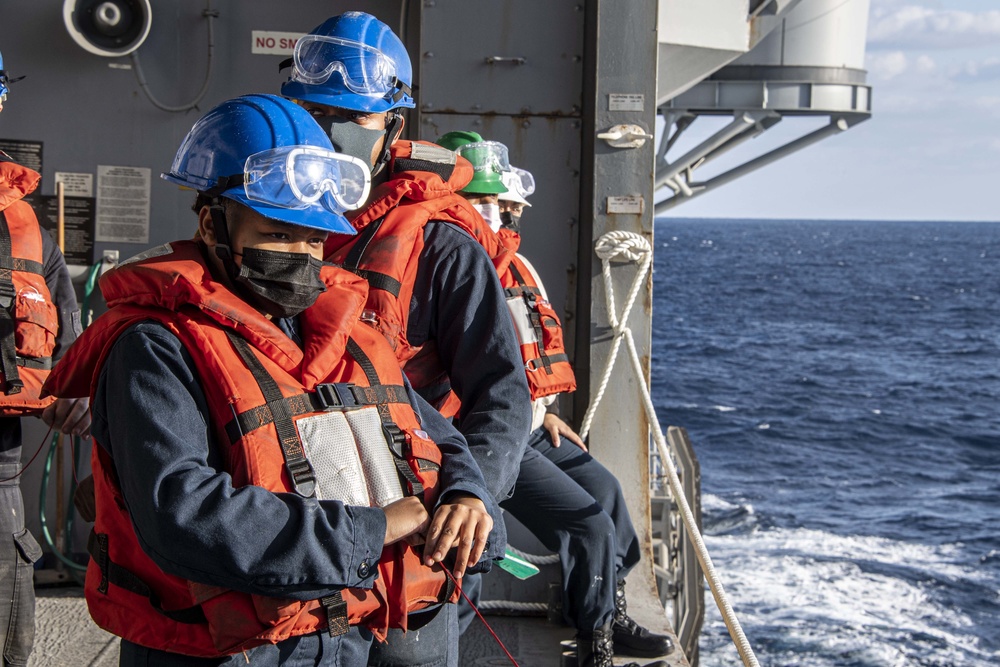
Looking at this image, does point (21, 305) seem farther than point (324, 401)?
Yes

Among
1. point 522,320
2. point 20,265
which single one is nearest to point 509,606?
point 522,320

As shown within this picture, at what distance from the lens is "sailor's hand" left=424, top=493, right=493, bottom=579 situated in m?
2.13

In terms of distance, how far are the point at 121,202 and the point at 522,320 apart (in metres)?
2.61

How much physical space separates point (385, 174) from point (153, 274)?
115 centimetres

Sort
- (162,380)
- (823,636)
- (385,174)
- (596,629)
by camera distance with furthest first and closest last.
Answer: (823,636), (596,629), (385,174), (162,380)

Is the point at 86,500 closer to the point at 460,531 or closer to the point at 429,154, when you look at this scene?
the point at 460,531

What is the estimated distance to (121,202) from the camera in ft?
18.1

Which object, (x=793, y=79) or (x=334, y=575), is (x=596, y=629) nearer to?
(x=334, y=575)

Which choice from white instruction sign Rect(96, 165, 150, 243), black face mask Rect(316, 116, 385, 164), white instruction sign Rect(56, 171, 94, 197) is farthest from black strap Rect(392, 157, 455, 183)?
white instruction sign Rect(56, 171, 94, 197)

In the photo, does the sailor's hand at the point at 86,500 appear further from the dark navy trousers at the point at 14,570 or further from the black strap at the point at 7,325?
the black strap at the point at 7,325

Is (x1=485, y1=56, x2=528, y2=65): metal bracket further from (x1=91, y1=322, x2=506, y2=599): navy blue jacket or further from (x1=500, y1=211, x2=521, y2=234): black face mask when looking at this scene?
(x1=91, y1=322, x2=506, y2=599): navy blue jacket

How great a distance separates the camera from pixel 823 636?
53.8 ft

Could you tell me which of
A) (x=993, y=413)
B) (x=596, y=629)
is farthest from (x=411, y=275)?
(x=993, y=413)

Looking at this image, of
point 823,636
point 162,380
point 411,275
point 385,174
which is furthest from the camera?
point 823,636
